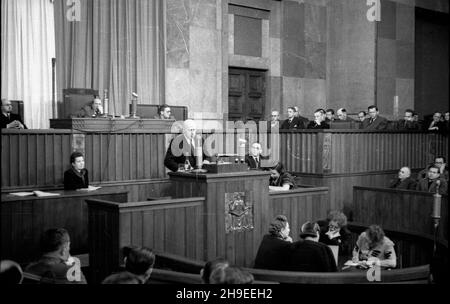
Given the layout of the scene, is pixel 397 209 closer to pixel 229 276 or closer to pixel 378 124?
pixel 378 124

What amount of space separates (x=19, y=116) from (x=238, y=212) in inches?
192

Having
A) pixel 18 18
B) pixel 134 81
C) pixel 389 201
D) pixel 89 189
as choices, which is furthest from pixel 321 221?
pixel 18 18

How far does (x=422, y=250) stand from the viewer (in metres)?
7.58

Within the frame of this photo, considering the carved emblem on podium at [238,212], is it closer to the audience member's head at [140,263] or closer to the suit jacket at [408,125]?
the audience member's head at [140,263]

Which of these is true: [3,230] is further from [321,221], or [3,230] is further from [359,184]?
[359,184]

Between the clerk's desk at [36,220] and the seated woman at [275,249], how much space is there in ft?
8.68

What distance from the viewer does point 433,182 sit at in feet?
30.5

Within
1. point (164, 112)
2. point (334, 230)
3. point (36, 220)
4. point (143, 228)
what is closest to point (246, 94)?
point (164, 112)

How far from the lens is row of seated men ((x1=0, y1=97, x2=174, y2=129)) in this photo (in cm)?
916

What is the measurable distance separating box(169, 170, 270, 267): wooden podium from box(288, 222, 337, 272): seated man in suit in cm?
134

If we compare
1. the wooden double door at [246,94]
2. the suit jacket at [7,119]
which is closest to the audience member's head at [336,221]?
the suit jacket at [7,119]

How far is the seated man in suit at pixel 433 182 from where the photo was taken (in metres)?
9.05

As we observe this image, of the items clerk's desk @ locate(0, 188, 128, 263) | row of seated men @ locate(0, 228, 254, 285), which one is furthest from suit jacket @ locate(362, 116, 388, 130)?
row of seated men @ locate(0, 228, 254, 285)

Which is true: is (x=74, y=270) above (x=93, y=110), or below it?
below
